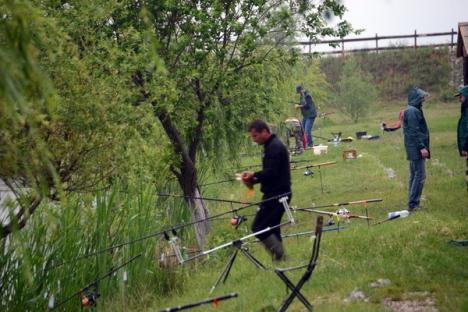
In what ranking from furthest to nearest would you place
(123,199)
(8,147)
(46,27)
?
(123,199) → (46,27) → (8,147)

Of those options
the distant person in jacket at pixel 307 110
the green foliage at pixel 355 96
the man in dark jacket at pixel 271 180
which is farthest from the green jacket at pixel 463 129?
the green foliage at pixel 355 96

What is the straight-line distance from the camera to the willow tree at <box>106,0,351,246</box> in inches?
575

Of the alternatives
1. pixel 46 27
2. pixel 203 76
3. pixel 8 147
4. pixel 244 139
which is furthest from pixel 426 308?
pixel 244 139

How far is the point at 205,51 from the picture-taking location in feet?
49.4

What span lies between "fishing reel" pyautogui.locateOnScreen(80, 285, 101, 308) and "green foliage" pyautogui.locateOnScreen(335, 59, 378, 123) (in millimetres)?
28233

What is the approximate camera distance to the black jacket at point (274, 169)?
32.9ft

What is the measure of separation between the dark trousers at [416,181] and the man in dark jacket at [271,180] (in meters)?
3.76

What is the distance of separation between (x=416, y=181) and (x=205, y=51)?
4299 millimetres

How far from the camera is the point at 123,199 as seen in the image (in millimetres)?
12977

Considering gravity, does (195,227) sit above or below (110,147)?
below

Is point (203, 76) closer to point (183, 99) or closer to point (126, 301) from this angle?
point (183, 99)

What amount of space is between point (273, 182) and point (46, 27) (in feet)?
10.6

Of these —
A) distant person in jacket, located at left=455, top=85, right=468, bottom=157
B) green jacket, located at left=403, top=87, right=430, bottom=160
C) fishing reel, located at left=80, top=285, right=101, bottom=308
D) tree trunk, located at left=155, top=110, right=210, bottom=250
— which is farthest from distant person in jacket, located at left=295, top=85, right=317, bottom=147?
fishing reel, located at left=80, top=285, right=101, bottom=308

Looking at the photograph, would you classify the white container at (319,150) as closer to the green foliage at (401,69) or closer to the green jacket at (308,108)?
the green jacket at (308,108)
